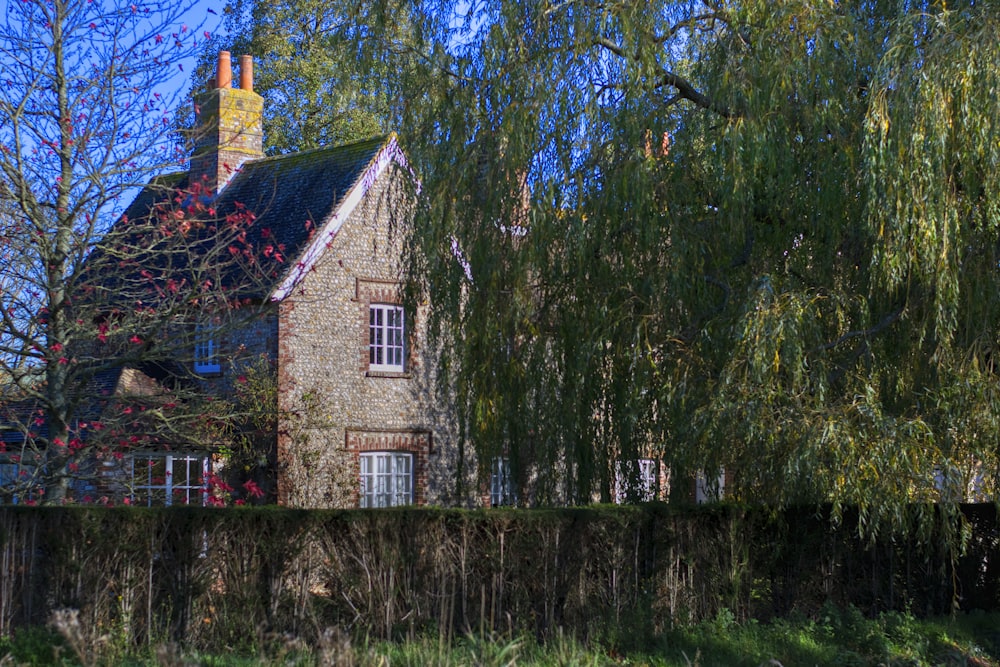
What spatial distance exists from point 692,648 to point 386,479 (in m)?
11.0

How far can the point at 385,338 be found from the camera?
22234 millimetres

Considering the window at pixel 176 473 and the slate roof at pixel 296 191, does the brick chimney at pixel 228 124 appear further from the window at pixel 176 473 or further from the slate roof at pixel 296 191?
the window at pixel 176 473

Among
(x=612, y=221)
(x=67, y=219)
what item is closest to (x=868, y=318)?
(x=612, y=221)

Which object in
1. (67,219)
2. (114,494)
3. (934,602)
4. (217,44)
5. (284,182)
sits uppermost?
(217,44)

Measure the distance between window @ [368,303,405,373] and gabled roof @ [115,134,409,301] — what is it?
5.77ft

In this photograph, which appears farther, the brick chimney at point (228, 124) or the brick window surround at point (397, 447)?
the brick chimney at point (228, 124)

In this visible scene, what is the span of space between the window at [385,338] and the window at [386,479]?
1.56 m

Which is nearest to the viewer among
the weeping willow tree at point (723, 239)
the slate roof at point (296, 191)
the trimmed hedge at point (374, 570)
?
the trimmed hedge at point (374, 570)

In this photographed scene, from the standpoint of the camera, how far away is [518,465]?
46.2 feet

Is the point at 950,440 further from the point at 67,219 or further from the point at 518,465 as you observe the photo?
the point at 67,219

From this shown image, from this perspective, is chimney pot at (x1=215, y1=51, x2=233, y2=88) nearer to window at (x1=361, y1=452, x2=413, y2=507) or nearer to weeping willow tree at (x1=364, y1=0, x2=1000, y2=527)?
window at (x1=361, y1=452, x2=413, y2=507)

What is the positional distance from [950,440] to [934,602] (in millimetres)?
4205

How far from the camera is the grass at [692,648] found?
360 inches

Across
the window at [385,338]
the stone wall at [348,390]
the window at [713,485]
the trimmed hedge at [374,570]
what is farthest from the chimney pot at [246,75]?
the trimmed hedge at [374,570]
